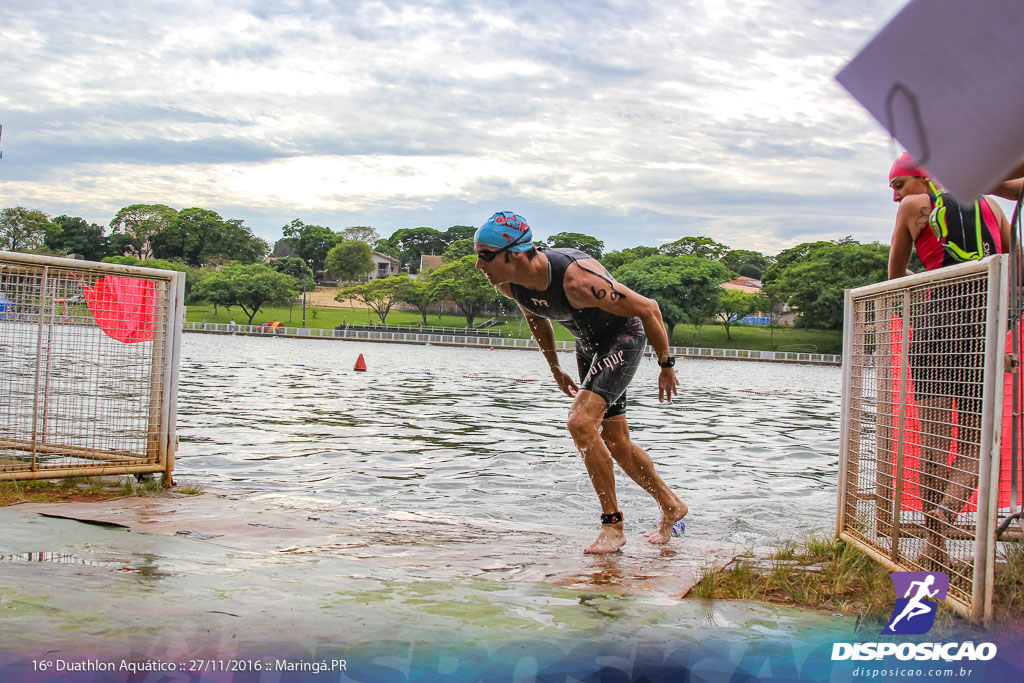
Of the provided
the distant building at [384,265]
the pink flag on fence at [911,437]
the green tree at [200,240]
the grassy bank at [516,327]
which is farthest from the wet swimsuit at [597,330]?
the distant building at [384,265]

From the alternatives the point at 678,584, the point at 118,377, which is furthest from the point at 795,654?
the point at 118,377

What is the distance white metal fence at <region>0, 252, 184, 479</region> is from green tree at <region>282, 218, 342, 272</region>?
16387cm

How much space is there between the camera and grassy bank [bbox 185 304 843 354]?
305 ft

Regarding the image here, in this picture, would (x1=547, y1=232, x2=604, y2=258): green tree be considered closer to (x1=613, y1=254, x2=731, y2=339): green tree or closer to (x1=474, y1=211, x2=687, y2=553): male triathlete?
(x1=613, y1=254, x2=731, y2=339): green tree

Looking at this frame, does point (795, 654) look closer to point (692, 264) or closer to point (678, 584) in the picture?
point (678, 584)

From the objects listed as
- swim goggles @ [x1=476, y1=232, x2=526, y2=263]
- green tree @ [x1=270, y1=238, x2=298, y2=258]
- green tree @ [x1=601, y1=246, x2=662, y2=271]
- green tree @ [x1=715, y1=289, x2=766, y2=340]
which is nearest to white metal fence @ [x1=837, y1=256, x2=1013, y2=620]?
swim goggles @ [x1=476, y1=232, x2=526, y2=263]

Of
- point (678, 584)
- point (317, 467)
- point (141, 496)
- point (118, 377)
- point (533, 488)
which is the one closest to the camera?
point (678, 584)

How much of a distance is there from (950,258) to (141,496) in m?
4.99

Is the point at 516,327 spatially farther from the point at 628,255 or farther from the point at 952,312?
the point at 952,312

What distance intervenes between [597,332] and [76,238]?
157 meters

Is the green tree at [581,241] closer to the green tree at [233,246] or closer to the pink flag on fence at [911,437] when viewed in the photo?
the green tree at [233,246]

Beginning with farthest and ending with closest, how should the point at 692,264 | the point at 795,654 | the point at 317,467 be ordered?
the point at 692,264, the point at 317,467, the point at 795,654

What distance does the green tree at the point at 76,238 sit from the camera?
466 ft

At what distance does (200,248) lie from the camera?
490 ft
